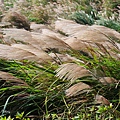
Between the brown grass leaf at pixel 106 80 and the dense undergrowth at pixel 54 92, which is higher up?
the brown grass leaf at pixel 106 80

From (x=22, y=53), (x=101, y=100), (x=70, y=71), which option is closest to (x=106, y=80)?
(x=101, y=100)

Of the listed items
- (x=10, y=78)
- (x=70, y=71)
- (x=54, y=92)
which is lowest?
(x=54, y=92)

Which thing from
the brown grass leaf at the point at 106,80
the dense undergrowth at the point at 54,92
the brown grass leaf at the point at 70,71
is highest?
the brown grass leaf at the point at 70,71

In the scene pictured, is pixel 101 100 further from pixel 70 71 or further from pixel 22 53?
pixel 22 53

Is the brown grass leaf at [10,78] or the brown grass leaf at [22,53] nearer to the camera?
the brown grass leaf at [22,53]

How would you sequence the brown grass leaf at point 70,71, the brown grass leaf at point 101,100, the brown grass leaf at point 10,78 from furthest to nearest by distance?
1. the brown grass leaf at point 10,78
2. the brown grass leaf at point 101,100
3. the brown grass leaf at point 70,71

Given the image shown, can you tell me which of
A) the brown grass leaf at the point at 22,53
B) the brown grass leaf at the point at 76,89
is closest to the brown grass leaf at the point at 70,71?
the brown grass leaf at the point at 76,89

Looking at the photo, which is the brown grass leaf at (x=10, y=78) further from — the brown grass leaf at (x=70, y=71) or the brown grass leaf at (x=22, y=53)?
the brown grass leaf at (x=70, y=71)

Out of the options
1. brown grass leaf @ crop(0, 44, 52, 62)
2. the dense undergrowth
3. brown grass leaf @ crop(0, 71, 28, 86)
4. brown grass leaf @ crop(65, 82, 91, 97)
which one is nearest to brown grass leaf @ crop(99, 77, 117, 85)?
the dense undergrowth

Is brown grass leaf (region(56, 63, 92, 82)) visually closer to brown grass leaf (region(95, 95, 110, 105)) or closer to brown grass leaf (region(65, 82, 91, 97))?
brown grass leaf (region(65, 82, 91, 97))

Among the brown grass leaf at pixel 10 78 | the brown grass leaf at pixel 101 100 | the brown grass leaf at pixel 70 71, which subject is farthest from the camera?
the brown grass leaf at pixel 10 78

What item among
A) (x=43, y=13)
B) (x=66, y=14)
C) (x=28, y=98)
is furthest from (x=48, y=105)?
(x=43, y=13)

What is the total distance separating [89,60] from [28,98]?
57 centimetres

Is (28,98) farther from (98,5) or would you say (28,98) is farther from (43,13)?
(98,5)
